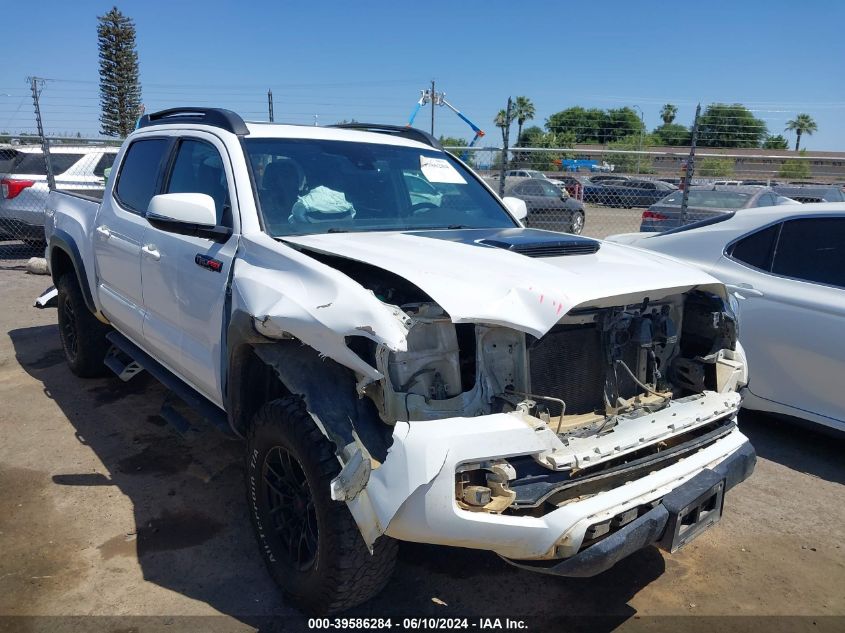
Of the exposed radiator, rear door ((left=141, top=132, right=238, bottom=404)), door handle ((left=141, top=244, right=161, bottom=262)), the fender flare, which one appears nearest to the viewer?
the exposed radiator

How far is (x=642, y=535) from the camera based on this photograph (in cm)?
232

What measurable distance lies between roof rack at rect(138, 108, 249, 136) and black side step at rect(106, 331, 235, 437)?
141cm

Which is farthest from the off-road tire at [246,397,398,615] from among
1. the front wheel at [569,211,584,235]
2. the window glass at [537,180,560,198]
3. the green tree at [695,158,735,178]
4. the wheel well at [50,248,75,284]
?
the green tree at [695,158,735,178]

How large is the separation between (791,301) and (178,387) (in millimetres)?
→ 3721

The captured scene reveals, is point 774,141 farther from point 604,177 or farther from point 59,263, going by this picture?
point 59,263

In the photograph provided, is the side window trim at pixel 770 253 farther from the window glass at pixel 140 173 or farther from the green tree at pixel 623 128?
the green tree at pixel 623 128

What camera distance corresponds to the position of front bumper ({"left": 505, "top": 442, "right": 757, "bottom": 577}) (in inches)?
87.7

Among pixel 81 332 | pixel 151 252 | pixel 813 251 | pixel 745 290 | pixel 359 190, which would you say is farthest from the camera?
pixel 81 332

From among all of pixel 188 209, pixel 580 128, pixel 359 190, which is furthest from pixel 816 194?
pixel 188 209

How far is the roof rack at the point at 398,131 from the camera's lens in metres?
4.35

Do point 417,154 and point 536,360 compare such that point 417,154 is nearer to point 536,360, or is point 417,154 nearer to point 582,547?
point 536,360

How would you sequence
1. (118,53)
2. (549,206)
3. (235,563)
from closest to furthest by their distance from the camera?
1. (235,563)
2. (549,206)
3. (118,53)

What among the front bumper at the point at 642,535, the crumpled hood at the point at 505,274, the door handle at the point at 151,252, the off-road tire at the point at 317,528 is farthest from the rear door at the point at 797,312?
the door handle at the point at 151,252

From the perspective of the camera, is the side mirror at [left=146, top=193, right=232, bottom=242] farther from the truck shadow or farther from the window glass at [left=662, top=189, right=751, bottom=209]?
the window glass at [left=662, top=189, right=751, bottom=209]
